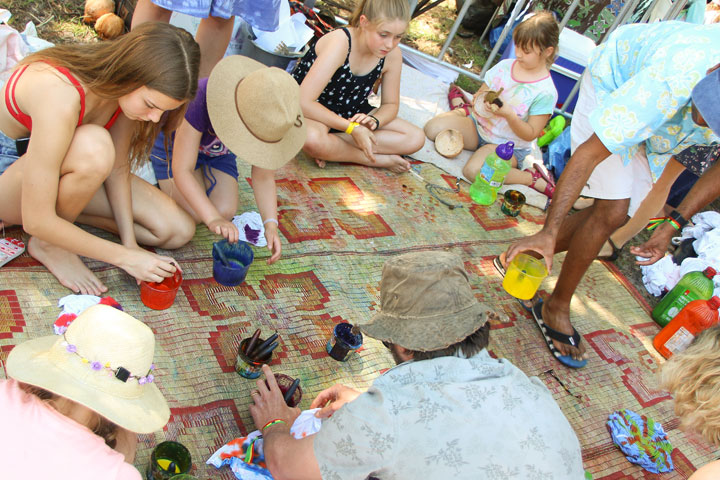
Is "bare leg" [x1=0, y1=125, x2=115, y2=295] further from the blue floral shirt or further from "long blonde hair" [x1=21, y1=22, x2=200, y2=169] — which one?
the blue floral shirt

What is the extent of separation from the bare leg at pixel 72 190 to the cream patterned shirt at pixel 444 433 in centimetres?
130

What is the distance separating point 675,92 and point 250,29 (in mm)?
2741

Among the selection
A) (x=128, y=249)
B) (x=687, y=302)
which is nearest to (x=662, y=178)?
(x=687, y=302)

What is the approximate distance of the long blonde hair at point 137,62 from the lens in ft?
6.02

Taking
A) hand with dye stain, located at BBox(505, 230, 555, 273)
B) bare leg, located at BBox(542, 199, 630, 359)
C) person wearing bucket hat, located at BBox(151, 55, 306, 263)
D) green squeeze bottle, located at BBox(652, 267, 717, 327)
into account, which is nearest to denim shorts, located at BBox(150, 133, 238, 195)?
person wearing bucket hat, located at BBox(151, 55, 306, 263)

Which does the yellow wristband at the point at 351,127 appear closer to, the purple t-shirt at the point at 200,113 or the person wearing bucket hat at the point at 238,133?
the person wearing bucket hat at the point at 238,133

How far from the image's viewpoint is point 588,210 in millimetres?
3064

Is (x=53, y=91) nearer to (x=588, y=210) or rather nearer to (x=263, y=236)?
(x=263, y=236)

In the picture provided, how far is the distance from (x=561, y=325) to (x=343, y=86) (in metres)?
1.95

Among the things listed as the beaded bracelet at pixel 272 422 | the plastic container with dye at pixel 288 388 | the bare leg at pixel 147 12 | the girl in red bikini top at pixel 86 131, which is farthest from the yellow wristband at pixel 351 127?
the beaded bracelet at pixel 272 422

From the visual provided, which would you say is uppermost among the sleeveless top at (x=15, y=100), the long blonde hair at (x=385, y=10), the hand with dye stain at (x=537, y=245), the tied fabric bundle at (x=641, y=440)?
the long blonde hair at (x=385, y=10)

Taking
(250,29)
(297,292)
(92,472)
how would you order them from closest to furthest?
(92,472)
(297,292)
(250,29)

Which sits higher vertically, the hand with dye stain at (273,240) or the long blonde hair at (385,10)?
the long blonde hair at (385,10)

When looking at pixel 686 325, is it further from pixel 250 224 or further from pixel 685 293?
pixel 250 224
